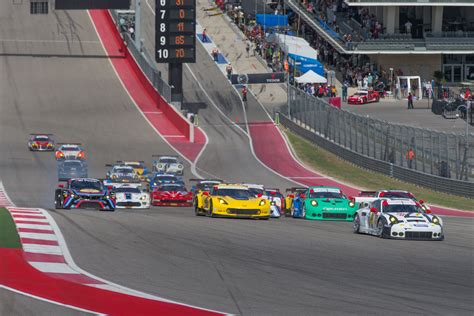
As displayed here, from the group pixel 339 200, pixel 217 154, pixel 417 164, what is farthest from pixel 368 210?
pixel 217 154

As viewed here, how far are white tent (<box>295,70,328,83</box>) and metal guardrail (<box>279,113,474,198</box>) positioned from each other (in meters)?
10.8

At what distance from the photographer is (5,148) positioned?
6016 cm

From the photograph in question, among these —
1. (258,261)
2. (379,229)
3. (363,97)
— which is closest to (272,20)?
(363,97)

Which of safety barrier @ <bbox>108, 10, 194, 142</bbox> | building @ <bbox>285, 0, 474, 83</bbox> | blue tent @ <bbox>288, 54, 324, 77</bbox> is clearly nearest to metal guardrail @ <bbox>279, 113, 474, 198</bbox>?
safety barrier @ <bbox>108, 10, 194, 142</bbox>

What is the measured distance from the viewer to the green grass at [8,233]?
2180 centimetres

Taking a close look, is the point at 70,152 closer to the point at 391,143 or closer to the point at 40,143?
the point at 40,143

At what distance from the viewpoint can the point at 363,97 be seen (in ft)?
273

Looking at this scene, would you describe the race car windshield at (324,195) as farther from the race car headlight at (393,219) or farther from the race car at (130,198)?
the race car headlight at (393,219)

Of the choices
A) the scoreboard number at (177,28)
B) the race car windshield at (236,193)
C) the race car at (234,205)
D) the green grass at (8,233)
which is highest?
the scoreboard number at (177,28)

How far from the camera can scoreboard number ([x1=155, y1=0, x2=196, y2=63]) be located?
69000 millimetres

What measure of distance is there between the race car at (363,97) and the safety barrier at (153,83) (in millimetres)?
15126

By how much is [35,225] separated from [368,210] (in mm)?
9037

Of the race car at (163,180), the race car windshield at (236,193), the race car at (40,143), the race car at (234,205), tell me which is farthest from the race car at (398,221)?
the race car at (40,143)

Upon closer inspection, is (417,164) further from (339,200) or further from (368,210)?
(368,210)
